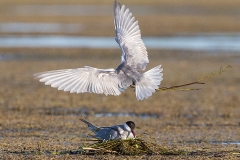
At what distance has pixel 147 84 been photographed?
6.67 metres

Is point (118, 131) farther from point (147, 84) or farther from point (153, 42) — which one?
point (153, 42)

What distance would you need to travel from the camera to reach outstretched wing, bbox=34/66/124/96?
6.39m

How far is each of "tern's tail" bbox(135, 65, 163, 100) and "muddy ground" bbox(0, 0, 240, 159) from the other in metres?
0.71

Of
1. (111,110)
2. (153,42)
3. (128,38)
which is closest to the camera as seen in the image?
(128,38)

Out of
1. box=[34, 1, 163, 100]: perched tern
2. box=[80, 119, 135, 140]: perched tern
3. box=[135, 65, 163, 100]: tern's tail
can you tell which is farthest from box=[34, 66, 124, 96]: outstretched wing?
box=[80, 119, 135, 140]: perched tern

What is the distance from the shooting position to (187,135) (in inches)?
329

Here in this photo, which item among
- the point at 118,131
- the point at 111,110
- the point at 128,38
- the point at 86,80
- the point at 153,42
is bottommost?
the point at 118,131

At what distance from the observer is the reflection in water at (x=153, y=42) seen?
2006 centimetres

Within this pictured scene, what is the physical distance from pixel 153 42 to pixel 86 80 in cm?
1497

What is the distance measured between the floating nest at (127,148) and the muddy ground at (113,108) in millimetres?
93

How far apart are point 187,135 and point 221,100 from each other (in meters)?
3.11

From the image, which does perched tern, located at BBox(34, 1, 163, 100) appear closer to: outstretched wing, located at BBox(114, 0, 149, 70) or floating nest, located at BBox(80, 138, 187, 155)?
outstretched wing, located at BBox(114, 0, 149, 70)

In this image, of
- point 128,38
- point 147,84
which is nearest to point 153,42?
point 128,38

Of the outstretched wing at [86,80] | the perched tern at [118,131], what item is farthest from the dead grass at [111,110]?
the outstretched wing at [86,80]
